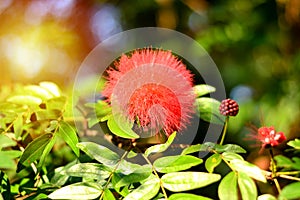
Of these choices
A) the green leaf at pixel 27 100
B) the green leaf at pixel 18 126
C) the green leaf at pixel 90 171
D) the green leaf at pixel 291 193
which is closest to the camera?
the green leaf at pixel 291 193

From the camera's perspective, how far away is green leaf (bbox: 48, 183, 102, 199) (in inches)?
18.4

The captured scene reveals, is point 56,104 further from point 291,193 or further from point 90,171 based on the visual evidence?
point 291,193

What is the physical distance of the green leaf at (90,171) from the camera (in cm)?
51

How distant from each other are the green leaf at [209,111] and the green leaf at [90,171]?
0.67 ft

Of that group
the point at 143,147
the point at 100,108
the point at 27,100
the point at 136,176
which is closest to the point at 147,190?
the point at 136,176

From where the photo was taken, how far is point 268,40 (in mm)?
1763

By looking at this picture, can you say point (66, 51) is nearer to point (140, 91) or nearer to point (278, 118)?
point (278, 118)

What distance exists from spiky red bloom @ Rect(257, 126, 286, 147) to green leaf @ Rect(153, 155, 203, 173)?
13 centimetres

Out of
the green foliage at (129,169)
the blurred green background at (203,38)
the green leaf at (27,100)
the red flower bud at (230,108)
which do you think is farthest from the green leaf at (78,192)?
the blurred green background at (203,38)

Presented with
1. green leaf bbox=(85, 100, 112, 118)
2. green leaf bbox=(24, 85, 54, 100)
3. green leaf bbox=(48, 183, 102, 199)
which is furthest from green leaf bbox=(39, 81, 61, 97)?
green leaf bbox=(48, 183, 102, 199)

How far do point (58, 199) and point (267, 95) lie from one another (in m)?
1.19

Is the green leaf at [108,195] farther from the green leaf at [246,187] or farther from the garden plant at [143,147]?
the green leaf at [246,187]

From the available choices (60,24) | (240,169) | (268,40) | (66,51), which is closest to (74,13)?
(60,24)

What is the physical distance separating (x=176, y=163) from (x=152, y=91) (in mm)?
120
